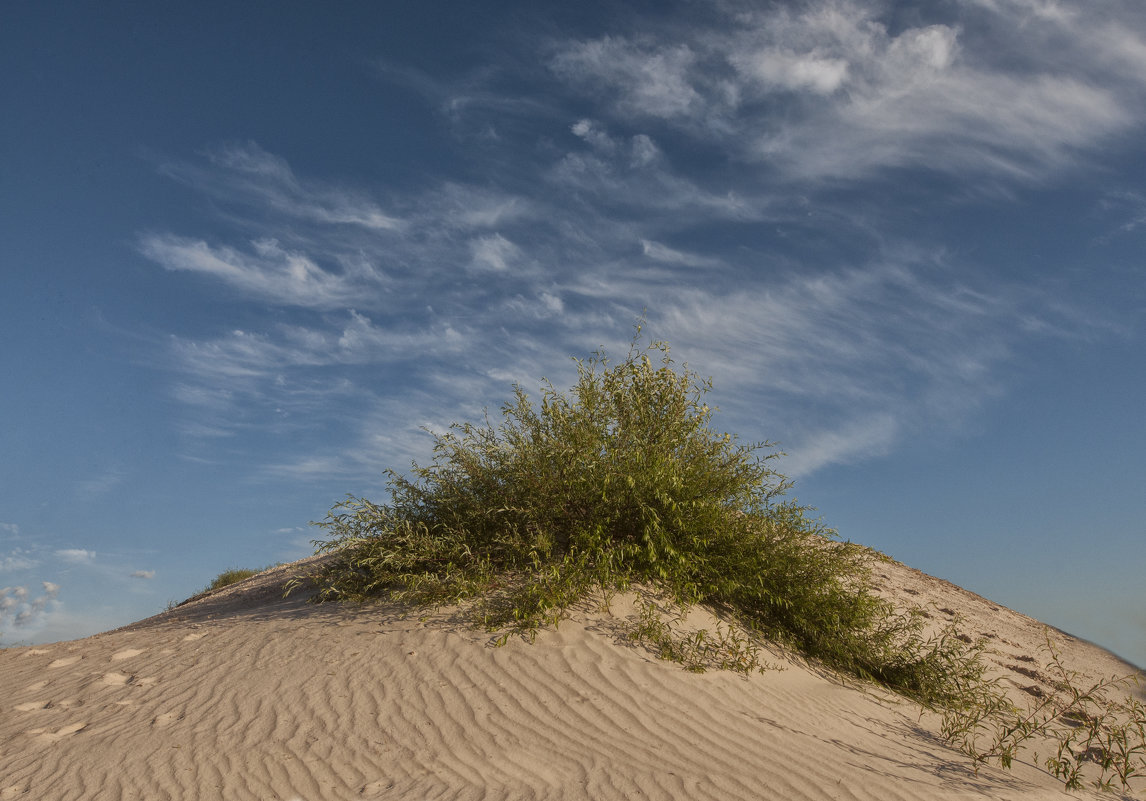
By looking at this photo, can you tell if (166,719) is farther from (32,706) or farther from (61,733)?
(32,706)

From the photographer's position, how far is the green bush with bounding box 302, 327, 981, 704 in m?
7.80

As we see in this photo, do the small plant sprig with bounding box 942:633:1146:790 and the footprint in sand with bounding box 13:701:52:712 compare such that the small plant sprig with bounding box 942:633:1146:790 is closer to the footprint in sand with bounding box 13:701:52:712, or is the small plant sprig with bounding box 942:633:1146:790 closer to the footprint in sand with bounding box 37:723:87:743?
the footprint in sand with bounding box 37:723:87:743

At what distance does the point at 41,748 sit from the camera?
653 centimetres

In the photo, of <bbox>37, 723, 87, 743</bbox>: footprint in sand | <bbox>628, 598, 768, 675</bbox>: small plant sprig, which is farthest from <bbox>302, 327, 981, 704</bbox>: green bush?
<bbox>37, 723, 87, 743</bbox>: footprint in sand

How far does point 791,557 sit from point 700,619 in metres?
1.33

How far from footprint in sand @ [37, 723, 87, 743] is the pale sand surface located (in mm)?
35

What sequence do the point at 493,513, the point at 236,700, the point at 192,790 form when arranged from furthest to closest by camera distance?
1. the point at 493,513
2. the point at 236,700
3. the point at 192,790

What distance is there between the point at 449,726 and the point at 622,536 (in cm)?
279

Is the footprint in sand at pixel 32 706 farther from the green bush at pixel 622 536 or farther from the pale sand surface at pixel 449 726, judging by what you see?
the green bush at pixel 622 536

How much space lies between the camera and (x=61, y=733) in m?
6.80

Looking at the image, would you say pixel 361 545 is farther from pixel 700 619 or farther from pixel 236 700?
pixel 700 619

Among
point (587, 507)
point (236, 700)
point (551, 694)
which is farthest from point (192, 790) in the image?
point (587, 507)

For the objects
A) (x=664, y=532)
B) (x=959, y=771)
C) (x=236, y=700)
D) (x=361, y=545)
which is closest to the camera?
(x=959, y=771)

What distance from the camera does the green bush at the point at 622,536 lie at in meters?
7.80
